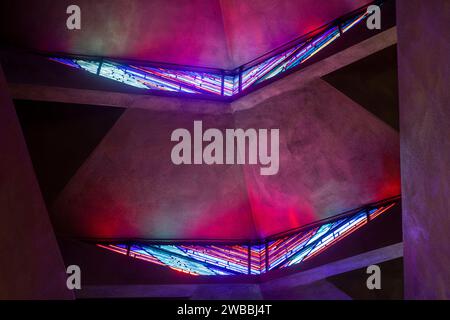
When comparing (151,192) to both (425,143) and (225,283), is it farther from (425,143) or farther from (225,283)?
(425,143)

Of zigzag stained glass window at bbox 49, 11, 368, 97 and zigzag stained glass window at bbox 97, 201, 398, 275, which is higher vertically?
zigzag stained glass window at bbox 49, 11, 368, 97

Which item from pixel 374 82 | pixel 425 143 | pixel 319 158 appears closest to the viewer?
pixel 425 143

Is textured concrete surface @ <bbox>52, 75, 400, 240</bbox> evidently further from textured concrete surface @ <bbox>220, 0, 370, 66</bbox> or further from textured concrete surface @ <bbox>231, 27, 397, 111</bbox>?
textured concrete surface @ <bbox>220, 0, 370, 66</bbox>

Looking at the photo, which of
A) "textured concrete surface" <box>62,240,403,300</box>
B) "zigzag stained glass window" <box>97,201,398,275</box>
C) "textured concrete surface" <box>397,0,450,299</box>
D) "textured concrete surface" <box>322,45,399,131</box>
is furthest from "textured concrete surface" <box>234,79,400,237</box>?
"textured concrete surface" <box>397,0,450,299</box>

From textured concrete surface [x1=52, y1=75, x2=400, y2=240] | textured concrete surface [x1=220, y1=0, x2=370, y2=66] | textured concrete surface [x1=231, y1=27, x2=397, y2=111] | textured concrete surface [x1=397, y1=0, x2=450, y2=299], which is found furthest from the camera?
textured concrete surface [x1=220, y1=0, x2=370, y2=66]

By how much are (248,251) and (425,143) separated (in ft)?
23.2

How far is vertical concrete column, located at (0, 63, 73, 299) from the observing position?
141 inches

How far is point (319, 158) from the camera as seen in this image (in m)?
10.5

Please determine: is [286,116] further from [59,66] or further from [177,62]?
[59,66]

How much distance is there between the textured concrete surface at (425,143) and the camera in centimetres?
376

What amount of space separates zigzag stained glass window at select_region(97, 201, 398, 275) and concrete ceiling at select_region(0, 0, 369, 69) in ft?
11.6

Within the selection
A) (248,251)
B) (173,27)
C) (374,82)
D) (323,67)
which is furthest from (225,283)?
(173,27)

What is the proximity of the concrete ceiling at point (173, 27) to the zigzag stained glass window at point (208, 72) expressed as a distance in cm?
22
